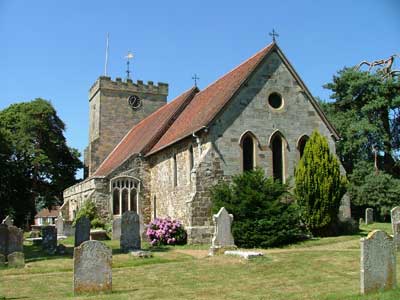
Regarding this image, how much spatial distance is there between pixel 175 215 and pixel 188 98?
8.94 metres

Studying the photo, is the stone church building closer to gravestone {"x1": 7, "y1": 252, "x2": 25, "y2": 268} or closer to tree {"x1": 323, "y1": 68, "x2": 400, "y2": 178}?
gravestone {"x1": 7, "y1": 252, "x2": 25, "y2": 268}

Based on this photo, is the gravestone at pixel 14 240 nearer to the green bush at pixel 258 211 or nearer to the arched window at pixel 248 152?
the green bush at pixel 258 211

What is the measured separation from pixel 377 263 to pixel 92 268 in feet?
20.6

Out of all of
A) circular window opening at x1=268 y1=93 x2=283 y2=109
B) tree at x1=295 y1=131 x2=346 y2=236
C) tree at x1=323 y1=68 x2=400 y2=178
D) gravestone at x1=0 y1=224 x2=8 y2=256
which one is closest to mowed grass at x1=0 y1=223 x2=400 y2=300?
gravestone at x1=0 y1=224 x2=8 y2=256

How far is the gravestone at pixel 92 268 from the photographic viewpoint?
444 inches

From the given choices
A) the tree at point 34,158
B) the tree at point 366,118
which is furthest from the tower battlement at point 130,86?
the tree at point 366,118

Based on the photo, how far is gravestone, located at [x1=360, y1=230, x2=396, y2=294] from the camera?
10.1 metres

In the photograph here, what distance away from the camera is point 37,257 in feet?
63.5

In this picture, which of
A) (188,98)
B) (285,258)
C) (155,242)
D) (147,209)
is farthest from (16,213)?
(285,258)

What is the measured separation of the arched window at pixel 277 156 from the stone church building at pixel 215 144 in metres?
0.05

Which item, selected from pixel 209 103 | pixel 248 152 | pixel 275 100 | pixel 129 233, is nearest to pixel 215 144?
pixel 248 152

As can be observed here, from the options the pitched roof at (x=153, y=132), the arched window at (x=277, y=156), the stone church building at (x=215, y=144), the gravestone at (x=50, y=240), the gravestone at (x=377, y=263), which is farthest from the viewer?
the pitched roof at (x=153, y=132)

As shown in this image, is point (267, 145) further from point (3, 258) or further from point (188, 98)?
point (3, 258)

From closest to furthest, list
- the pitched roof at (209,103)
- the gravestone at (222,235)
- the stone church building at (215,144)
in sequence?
the gravestone at (222,235) < the stone church building at (215,144) < the pitched roof at (209,103)
